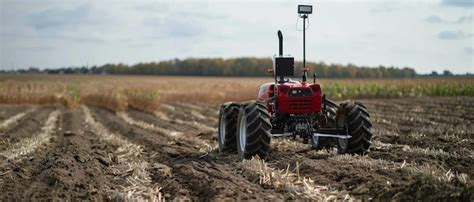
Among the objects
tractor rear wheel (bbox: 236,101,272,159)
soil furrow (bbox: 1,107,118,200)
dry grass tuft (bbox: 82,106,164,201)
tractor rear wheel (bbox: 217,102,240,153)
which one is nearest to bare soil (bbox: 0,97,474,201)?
soil furrow (bbox: 1,107,118,200)

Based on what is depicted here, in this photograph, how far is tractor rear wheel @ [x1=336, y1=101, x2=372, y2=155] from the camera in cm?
1012

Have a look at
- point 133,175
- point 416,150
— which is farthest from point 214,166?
point 416,150

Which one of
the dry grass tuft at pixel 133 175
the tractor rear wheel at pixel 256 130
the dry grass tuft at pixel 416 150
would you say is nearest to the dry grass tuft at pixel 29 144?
the dry grass tuft at pixel 133 175

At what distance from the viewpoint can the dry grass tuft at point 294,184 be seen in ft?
22.0

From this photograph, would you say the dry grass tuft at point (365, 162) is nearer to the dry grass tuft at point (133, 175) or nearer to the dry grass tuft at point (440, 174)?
the dry grass tuft at point (440, 174)

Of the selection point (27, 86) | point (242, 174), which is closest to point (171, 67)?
point (27, 86)

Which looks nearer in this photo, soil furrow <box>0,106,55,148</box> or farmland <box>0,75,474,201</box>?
farmland <box>0,75,474,201</box>

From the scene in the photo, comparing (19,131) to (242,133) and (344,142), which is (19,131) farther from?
(344,142)

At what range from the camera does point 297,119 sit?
10.6m

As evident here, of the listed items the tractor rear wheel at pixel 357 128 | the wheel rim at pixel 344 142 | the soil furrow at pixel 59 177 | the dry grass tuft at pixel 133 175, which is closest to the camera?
the dry grass tuft at pixel 133 175

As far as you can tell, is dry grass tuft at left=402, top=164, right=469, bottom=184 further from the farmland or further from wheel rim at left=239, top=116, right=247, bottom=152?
wheel rim at left=239, top=116, right=247, bottom=152

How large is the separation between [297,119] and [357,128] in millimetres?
1076

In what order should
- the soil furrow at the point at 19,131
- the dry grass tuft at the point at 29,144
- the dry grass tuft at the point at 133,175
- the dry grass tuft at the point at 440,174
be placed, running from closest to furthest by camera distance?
1. the dry grass tuft at the point at 440,174
2. the dry grass tuft at the point at 133,175
3. the dry grass tuft at the point at 29,144
4. the soil furrow at the point at 19,131

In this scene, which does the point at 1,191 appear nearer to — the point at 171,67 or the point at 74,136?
the point at 74,136
